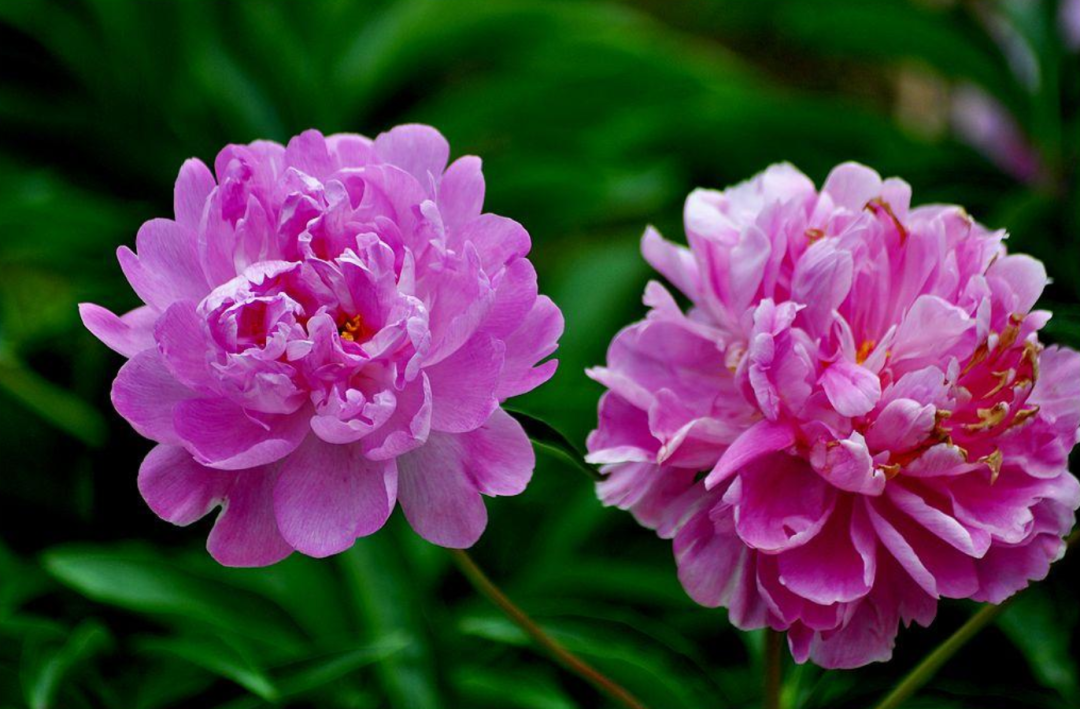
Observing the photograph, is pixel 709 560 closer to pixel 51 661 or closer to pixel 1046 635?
pixel 1046 635

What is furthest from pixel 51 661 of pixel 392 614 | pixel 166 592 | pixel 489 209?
pixel 489 209

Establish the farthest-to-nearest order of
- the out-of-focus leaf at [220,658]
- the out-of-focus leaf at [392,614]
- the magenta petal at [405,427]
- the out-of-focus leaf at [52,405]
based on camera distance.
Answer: the out-of-focus leaf at [52,405] → the out-of-focus leaf at [392,614] → the out-of-focus leaf at [220,658] → the magenta petal at [405,427]

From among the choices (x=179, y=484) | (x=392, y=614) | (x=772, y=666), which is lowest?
(x=392, y=614)

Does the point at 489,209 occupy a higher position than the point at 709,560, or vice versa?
the point at 709,560

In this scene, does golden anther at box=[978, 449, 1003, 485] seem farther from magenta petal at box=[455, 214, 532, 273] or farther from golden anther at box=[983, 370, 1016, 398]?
magenta petal at box=[455, 214, 532, 273]

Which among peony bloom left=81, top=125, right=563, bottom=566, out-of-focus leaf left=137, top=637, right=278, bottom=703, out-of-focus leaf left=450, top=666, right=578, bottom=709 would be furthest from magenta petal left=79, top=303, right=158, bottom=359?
out-of-focus leaf left=450, top=666, right=578, bottom=709

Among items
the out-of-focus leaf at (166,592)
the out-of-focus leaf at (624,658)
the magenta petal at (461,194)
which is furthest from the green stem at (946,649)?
the out-of-focus leaf at (166,592)

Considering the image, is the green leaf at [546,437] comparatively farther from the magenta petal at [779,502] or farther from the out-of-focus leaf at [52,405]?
the out-of-focus leaf at [52,405]
